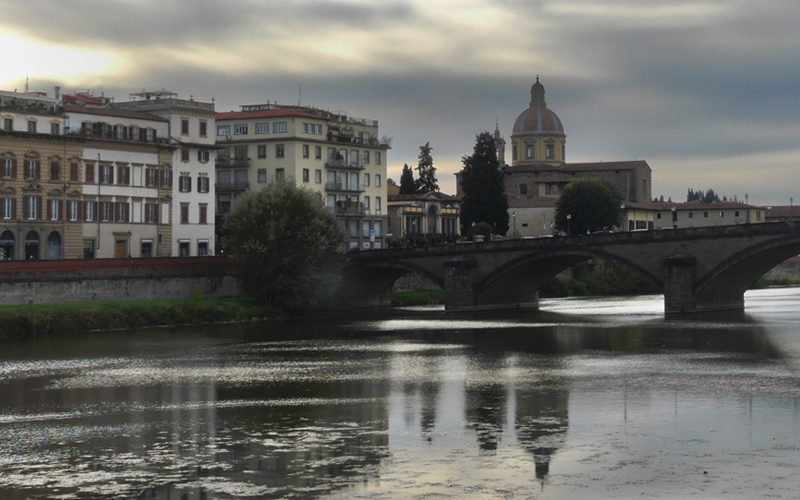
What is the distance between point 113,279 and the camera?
7519cm

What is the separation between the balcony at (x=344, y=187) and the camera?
4365 inches

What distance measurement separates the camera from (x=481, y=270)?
87.7 metres

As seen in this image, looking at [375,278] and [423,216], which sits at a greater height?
[423,216]

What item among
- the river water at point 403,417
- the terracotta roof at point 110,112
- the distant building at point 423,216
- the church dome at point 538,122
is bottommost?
the river water at point 403,417

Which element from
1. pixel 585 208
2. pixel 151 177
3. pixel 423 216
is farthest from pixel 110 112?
pixel 585 208

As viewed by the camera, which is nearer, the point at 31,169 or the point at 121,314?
the point at 121,314

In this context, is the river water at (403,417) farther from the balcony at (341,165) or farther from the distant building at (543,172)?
the distant building at (543,172)

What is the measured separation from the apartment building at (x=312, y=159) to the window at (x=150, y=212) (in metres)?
13.1

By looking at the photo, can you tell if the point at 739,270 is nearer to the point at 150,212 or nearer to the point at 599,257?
the point at 599,257

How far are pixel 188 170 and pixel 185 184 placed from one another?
4.01ft

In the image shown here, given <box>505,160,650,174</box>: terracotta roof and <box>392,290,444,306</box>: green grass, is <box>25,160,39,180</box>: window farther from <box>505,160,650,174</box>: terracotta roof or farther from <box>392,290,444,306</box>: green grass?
<box>505,160,650,174</box>: terracotta roof

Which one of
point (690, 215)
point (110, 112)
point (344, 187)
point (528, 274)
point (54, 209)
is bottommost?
point (528, 274)

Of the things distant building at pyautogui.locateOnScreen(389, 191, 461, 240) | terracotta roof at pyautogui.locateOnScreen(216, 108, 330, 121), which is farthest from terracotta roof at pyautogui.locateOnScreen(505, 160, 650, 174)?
terracotta roof at pyautogui.locateOnScreen(216, 108, 330, 121)

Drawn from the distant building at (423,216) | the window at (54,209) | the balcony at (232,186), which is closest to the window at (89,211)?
the window at (54,209)
